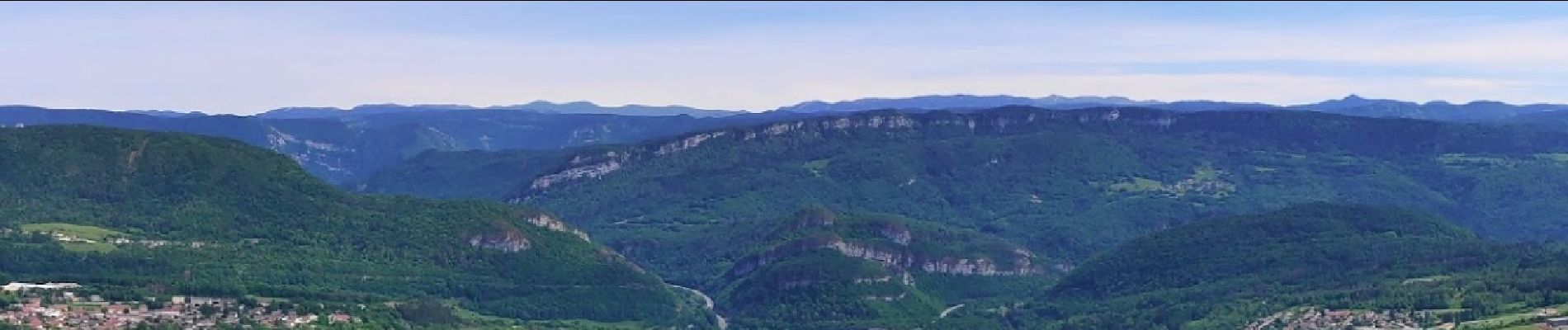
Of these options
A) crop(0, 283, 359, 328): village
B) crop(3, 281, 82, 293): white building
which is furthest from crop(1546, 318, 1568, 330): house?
crop(3, 281, 82, 293): white building

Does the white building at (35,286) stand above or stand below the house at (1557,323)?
above

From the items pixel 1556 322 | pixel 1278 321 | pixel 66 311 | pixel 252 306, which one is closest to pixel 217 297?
pixel 252 306

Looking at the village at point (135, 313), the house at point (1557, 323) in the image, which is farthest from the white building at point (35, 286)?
the house at point (1557, 323)

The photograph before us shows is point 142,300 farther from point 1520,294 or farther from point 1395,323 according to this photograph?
point 1520,294

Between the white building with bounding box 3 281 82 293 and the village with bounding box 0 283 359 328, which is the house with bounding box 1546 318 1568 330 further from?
the white building with bounding box 3 281 82 293

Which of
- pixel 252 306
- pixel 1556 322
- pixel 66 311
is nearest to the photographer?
pixel 1556 322

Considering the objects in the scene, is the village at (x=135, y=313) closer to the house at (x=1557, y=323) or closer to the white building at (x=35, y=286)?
the white building at (x=35, y=286)

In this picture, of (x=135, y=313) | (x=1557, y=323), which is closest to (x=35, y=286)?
(x=135, y=313)

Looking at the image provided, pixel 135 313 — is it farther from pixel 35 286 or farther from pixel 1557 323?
pixel 1557 323
